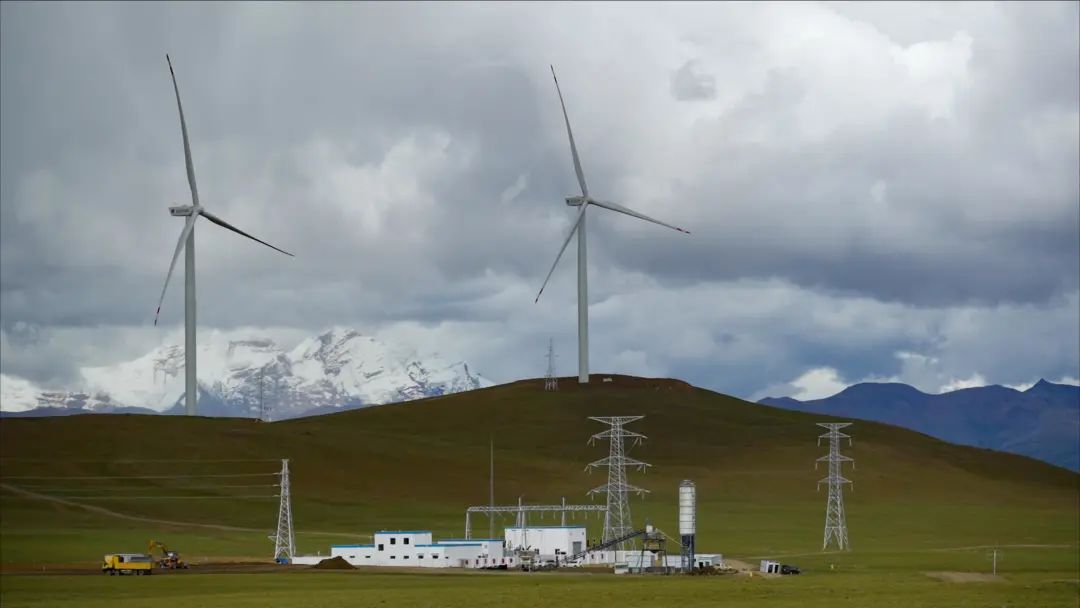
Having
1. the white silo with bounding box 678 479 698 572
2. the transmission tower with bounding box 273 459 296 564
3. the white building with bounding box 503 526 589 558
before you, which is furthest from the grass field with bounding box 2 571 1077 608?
A: the white building with bounding box 503 526 589 558

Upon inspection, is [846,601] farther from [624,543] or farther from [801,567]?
[624,543]

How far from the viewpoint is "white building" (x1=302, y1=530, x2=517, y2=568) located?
162m

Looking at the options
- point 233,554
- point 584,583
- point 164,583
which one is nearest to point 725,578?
point 584,583

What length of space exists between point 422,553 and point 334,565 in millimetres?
12459

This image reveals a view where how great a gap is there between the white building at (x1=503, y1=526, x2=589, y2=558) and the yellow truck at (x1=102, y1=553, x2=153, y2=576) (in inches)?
1628

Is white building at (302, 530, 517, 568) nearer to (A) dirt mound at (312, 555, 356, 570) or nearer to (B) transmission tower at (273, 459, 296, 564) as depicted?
(B) transmission tower at (273, 459, 296, 564)

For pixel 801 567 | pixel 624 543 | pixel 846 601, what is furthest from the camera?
pixel 624 543

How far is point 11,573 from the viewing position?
142 meters

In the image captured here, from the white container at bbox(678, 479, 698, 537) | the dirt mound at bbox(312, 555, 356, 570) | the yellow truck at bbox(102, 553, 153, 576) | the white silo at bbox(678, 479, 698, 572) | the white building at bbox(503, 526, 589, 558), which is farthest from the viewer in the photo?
the white building at bbox(503, 526, 589, 558)

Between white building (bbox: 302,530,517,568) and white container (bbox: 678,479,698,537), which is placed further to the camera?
white building (bbox: 302,530,517,568)

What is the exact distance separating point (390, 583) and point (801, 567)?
47042 millimetres

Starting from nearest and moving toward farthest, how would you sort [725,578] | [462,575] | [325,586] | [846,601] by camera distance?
[846,601], [325,586], [725,578], [462,575]

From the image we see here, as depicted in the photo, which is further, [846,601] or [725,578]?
[725,578]

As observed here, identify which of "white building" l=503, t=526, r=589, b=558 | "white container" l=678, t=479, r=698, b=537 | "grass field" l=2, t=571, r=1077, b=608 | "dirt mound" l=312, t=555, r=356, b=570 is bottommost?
"grass field" l=2, t=571, r=1077, b=608
